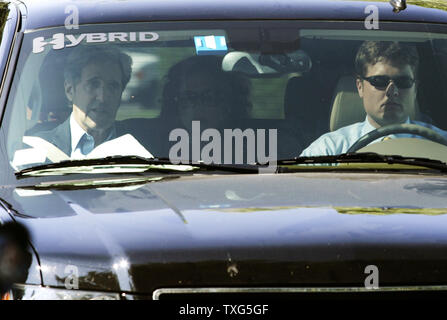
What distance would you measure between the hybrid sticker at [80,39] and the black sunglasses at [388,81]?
0.93 metres

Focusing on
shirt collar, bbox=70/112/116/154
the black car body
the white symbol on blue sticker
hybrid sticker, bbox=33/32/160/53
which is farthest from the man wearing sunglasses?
shirt collar, bbox=70/112/116/154

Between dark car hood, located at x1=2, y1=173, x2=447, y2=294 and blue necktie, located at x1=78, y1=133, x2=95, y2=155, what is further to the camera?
blue necktie, located at x1=78, y1=133, x2=95, y2=155

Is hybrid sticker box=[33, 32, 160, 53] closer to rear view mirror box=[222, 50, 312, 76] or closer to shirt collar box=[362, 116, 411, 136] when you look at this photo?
rear view mirror box=[222, 50, 312, 76]

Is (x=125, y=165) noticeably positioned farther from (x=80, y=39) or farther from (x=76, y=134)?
(x=80, y=39)

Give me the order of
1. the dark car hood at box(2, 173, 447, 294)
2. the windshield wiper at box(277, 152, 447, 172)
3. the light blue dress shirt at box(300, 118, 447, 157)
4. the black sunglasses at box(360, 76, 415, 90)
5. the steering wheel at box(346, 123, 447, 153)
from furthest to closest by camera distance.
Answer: the black sunglasses at box(360, 76, 415, 90)
the steering wheel at box(346, 123, 447, 153)
the light blue dress shirt at box(300, 118, 447, 157)
the windshield wiper at box(277, 152, 447, 172)
the dark car hood at box(2, 173, 447, 294)

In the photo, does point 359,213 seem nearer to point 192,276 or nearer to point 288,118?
point 192,276

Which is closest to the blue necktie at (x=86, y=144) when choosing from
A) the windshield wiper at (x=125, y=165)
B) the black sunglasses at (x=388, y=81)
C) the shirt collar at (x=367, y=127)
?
the windshield wiper at (x=125, y=165)

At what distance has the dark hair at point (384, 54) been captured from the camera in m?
5.19

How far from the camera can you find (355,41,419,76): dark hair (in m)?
5.19

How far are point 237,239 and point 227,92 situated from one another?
1614 millimetres

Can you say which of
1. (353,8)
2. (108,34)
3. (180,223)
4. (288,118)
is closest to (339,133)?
(288,118)

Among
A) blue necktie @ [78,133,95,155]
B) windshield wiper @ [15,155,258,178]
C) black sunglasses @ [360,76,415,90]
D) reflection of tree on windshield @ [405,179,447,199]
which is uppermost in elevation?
black sunglasses @ [360,76,415,90]

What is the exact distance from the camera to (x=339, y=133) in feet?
16.1

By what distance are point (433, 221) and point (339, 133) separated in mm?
1307
